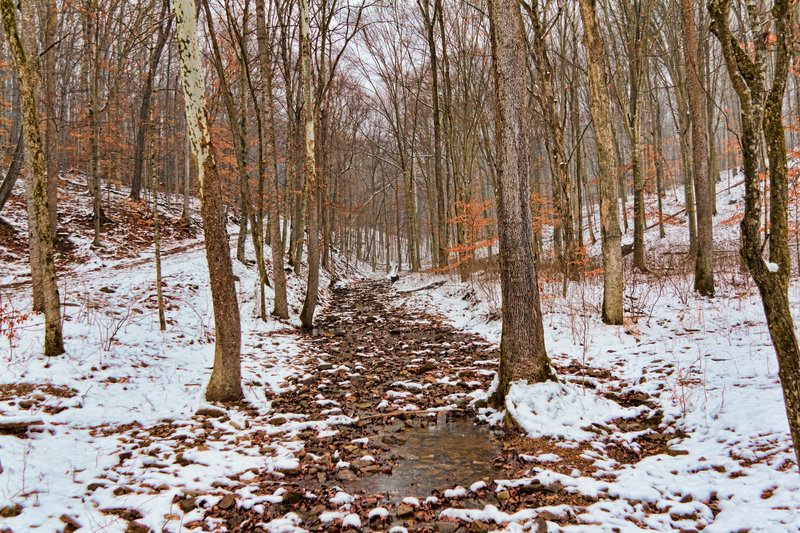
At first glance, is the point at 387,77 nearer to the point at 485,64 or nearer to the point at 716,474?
the point at 485,64

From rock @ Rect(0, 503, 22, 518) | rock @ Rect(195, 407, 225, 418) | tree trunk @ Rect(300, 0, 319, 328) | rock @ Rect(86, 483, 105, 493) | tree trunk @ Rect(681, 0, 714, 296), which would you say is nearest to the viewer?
rock @ Rect(0, 503, 22, 518)

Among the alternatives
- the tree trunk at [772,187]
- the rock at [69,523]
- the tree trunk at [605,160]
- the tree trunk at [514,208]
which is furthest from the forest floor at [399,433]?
the tree trunk at [772,187]

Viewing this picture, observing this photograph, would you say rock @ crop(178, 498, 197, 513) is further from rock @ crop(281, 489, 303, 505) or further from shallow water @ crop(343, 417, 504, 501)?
shallow water @ crop(343, 417, 504, 501)

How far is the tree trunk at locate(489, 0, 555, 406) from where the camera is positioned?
466 centimetres

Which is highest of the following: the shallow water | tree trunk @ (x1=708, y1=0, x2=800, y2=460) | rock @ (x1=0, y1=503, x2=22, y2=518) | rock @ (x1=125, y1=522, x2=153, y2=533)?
tree trunk @ (x1=708, y1=0, x2=800, y2=460)

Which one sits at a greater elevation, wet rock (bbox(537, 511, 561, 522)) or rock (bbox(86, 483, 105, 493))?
rock (bbox(86, 483, 105, 493))

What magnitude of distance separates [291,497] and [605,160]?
743cm

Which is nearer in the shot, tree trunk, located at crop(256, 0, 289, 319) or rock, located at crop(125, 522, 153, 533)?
rock, located at crop(125, 522, 153, 533)

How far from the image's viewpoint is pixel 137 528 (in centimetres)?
269

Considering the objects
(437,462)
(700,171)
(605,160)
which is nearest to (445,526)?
(437,462)

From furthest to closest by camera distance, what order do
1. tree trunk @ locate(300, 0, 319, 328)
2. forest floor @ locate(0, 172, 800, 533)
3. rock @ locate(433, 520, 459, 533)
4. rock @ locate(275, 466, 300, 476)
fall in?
1. tree trunk @ locate(300, 0, 319, 328)
2. rock @ locate(275, 466, 300, 476)
3. forest floor @ locate(0, 172, 800, 533)
4. rock @ locate(433, 520, 459, 533)

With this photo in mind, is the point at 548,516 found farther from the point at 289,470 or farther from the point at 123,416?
the point at 123,416

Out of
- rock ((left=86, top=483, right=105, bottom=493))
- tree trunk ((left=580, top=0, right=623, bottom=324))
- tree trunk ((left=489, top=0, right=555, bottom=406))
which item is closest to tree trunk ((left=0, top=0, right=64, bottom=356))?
rock ((left=86, top=483, right=105, bottom=493))

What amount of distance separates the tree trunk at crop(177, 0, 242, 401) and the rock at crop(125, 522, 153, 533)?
252cm
